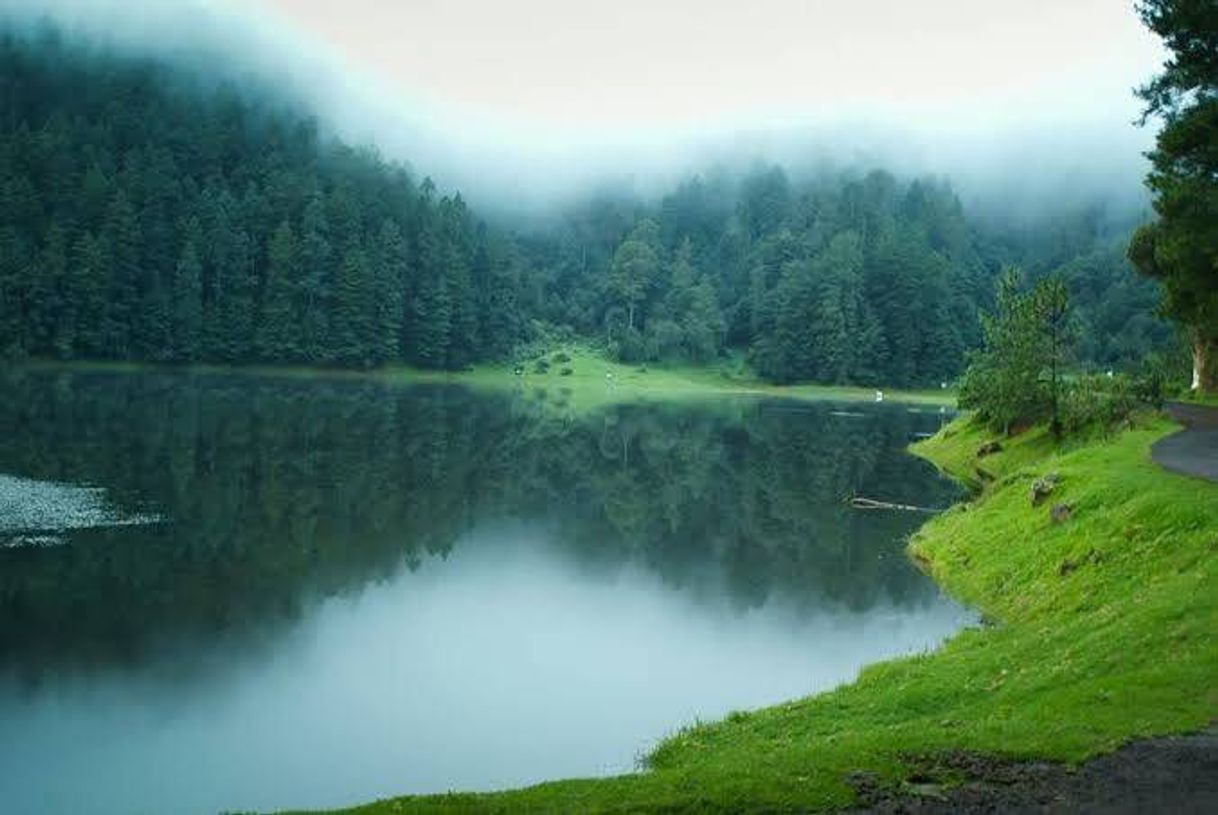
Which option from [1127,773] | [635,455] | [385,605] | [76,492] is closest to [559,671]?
[385,605]

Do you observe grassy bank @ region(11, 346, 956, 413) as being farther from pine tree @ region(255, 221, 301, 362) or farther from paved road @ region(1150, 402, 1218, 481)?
paved road @ region(1150, 402, 1218, 481)

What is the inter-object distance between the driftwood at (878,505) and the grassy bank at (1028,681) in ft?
49.5

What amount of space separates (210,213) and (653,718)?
164783 mm

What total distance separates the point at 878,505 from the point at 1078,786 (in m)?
44.0

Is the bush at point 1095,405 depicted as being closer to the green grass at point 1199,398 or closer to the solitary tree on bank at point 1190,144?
the green grass at point 1199,398

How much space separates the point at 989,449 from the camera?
70.2m

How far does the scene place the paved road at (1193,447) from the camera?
36688mm

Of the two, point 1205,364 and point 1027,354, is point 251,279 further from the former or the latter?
point 1205,364

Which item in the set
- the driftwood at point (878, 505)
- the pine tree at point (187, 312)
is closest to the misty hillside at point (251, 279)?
the pine tree at point (187, 312)

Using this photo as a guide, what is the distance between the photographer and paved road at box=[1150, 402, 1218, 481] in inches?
1444

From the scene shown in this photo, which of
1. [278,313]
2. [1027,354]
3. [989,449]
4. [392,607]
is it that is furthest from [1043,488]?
[278,313]

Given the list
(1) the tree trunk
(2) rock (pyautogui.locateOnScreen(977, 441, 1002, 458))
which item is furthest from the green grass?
(2) rock (pyautogui.locateOnScreen(977, 441, 1002, 458))

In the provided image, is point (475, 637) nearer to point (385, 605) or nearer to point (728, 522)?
point (385, 605)

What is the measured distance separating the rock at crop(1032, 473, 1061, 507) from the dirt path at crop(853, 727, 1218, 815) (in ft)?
87.0
